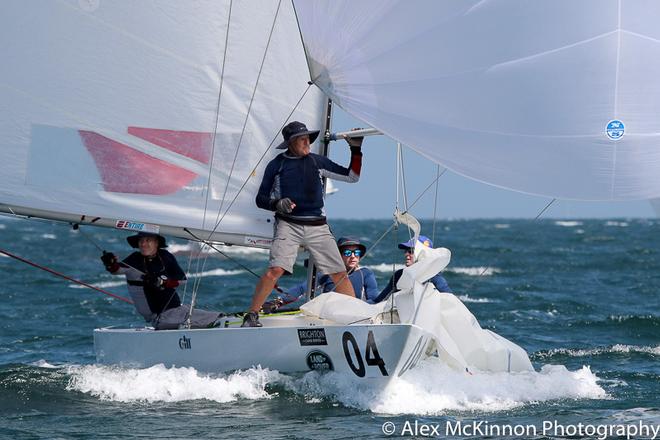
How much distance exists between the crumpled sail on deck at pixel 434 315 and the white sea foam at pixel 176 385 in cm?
67

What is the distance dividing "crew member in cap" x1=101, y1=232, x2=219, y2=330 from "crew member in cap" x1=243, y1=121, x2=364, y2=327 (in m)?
0.76

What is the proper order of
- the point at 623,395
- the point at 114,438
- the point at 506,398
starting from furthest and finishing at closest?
the point at 623,395 < the point at 506,398 < the point at 114,438

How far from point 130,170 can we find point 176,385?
182 centimetres

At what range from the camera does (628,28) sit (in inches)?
284

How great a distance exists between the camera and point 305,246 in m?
8.69

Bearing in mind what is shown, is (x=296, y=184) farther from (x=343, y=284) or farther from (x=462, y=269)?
(x=462, y=269)

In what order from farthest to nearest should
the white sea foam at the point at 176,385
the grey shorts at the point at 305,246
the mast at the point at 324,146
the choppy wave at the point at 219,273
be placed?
the choppy wave at the point at 219,273, the mast at the point at 324,146, the grey shorts at the point at 305,246, the white sea foam at the point at 176,385

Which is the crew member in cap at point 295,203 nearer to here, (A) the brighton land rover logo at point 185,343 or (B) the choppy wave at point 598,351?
(A) the brighton land rover logo at point 185,343

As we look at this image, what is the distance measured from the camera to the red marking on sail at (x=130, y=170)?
29.6 ft

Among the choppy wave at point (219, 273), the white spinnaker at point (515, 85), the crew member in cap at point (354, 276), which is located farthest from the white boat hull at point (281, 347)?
the choppy wave at point (219, 273)

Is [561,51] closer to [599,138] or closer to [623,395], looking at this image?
[599,138]

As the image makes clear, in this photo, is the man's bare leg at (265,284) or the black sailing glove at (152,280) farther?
the black sailing glove at (152,280)

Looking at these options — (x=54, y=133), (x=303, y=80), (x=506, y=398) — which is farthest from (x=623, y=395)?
(x=54, y=133)

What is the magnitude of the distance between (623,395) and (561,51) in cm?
289
